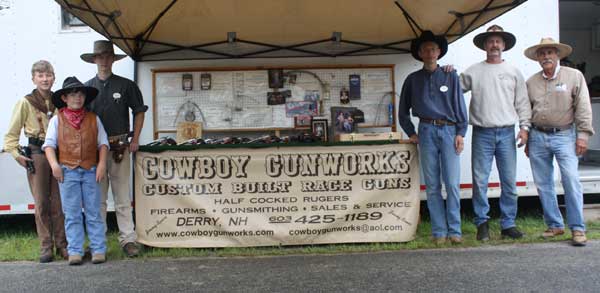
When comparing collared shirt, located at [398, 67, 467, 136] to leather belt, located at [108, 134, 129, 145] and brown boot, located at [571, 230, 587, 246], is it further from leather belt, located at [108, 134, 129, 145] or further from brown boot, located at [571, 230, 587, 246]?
leather belt, located at [108, 134, 129, 145]

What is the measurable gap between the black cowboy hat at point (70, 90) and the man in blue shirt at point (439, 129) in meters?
3.09

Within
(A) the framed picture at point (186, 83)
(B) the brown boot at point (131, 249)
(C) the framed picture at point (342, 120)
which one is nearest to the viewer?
(B) the brown boot at point (131, 249)

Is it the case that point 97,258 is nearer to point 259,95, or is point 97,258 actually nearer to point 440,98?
point 259,95

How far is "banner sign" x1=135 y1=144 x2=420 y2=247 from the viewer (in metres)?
4.93

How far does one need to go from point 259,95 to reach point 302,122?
61 centimetres

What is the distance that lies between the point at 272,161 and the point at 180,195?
0.98m

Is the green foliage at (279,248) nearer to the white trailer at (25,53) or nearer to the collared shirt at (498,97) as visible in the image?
the white trailer at (25,53)

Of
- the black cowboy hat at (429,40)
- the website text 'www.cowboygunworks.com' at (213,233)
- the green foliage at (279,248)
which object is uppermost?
the black cowboy hat at (429,40)

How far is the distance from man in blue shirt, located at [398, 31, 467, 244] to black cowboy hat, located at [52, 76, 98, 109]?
3089mm

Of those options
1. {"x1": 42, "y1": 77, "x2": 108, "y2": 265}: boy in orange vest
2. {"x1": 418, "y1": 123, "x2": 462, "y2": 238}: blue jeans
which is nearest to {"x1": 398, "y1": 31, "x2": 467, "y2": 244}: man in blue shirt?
{"x1": 418, "y1": 123, "x2": 462, "y2": 238}: blue jeans

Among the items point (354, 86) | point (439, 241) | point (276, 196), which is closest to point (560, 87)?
point (439, 241)

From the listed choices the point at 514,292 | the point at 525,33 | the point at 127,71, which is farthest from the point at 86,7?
the point at 525,33

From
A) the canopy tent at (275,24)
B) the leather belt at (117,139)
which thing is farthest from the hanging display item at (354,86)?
the leather belt at (117,139)

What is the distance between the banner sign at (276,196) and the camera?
4930mm
